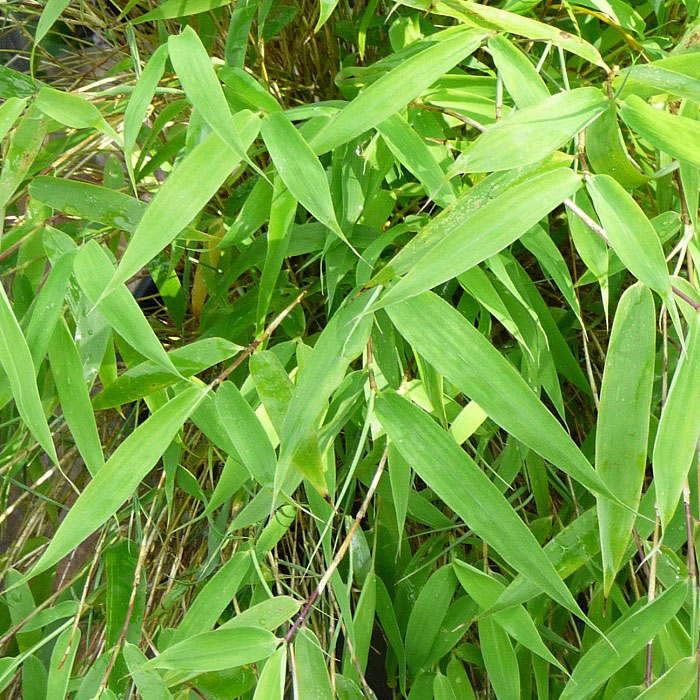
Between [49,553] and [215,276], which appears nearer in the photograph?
[49,553]

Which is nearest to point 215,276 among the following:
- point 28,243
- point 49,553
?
point 28,243

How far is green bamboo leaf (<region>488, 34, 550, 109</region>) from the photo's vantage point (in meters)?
0.32

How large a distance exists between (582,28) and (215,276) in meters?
0.31

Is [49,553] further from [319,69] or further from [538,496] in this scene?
[319,69]

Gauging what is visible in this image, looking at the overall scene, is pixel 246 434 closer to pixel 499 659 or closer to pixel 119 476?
pixel 119 476

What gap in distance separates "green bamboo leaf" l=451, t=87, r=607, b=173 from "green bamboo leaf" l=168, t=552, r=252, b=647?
0.23 meters

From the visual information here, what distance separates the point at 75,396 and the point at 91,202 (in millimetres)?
107

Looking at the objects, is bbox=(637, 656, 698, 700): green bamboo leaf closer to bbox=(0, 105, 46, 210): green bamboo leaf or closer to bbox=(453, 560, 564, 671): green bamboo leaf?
bbox=(453, 560, 564, 671): green bamboo leaf

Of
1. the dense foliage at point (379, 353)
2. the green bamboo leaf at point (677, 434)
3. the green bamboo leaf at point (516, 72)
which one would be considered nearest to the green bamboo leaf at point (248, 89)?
the dense foliage at point (379, 353)

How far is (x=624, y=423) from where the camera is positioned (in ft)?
0.89

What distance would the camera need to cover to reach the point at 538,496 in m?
0.43

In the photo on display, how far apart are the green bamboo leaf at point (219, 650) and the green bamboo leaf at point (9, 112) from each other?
24 cm

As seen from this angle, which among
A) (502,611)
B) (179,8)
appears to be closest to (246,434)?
(502,611)

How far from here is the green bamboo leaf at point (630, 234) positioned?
26cm
